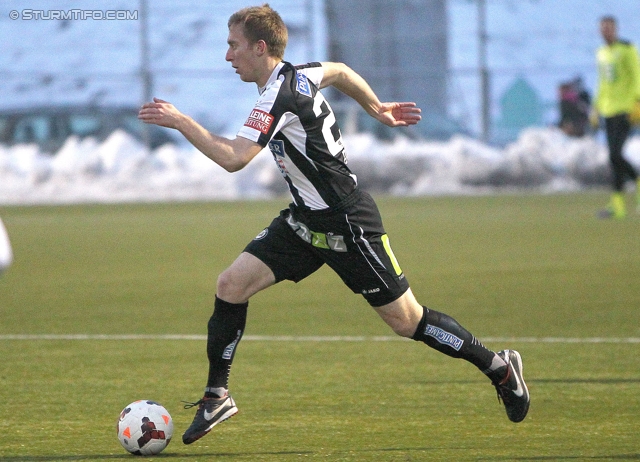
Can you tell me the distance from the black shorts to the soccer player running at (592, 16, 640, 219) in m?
11.7

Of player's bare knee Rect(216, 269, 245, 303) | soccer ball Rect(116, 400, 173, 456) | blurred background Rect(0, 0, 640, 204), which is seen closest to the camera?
soccer ball Rect(116, 400, 173, 456)

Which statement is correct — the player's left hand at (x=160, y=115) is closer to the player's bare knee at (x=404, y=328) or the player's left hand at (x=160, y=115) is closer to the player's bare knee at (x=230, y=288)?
the player's bare knee at (x=230, y=288)

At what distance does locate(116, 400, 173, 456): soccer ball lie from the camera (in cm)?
514

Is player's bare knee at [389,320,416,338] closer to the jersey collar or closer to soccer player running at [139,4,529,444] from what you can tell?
soccer player running at [139,4,529,444]

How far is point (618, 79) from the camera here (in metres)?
17.2

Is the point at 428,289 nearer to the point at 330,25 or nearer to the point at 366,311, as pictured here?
the point at 366,311

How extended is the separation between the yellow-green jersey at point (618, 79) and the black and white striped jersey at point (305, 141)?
12.0 metres

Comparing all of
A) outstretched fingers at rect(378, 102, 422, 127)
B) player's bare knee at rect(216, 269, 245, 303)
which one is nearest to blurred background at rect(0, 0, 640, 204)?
outstretched fingers at rect(378, 102, 422, 127)

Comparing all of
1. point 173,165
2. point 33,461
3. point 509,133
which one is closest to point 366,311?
point 33,461

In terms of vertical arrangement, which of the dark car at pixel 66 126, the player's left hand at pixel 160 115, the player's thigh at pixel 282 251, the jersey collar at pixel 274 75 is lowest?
the dark car at pixel 66 126

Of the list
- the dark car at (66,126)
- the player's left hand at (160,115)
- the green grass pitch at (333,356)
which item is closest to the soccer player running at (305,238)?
the green grass pitch at (333,356)

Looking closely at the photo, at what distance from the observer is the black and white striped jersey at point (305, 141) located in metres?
5.38

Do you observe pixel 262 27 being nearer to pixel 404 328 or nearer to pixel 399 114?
pixel 399 114

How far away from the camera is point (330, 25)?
96.3ft
